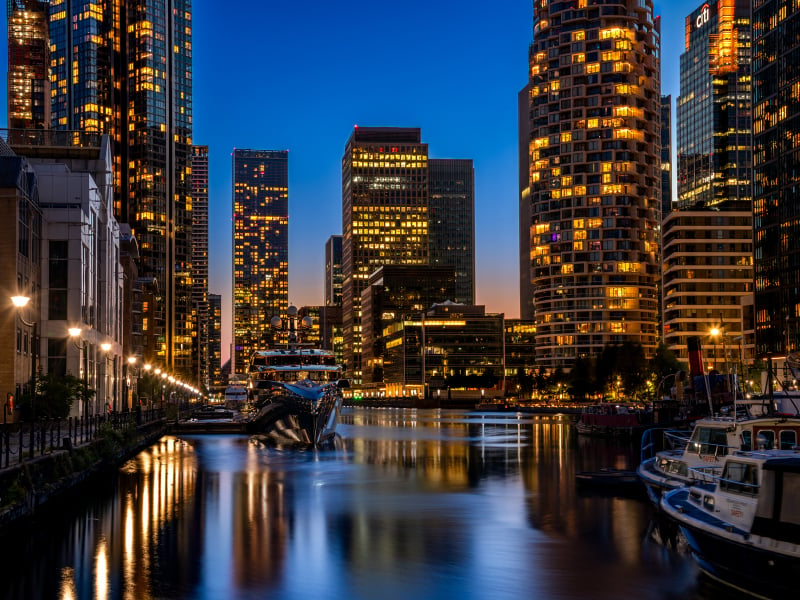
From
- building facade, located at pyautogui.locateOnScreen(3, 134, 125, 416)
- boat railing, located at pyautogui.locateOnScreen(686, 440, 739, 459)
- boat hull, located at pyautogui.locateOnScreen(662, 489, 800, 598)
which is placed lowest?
boat hull, located at pyautogui.locateOnScreen(662, 489, 800, 598)

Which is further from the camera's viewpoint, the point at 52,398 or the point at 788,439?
the point at 52,398

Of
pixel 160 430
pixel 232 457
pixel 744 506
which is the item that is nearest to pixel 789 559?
Answer: pixel 744 506

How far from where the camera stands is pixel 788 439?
3072cm

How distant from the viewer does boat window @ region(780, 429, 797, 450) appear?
1191 inches

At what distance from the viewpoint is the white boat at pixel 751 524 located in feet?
66.9

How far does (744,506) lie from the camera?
22281mm

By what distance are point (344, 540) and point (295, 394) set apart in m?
44.5

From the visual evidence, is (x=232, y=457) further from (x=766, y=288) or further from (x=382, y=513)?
(x=766, y=288)

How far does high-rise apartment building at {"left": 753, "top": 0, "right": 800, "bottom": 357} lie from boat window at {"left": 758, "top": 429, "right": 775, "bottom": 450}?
128387mm

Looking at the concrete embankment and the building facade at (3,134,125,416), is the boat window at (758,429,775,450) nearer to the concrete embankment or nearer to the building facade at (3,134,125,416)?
the concrete embankment

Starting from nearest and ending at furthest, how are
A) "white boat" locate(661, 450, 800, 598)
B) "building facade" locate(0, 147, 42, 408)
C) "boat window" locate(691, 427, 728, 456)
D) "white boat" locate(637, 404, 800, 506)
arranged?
1. "white boat" locate(661, 450, 800, 598)
2. "white boat" locate(637, 404, 800, 506)
3. "boat window" locate(691, 427, 728, 456)
4. "building facade" locate(0, 147, 42, 408)

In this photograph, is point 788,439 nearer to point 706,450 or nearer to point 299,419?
point 706,450

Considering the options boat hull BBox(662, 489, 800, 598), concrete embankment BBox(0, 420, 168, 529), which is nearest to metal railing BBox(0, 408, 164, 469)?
concrete embankment BBox(0, 420, 168, 529)

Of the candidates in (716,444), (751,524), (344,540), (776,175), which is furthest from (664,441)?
(776,175)
